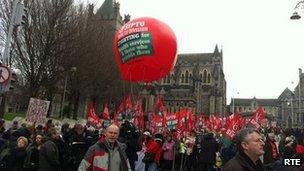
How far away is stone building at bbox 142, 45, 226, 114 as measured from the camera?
105875 millimetres

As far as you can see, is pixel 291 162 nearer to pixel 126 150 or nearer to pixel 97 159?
pixel 97 159

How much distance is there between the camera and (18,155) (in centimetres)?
1034

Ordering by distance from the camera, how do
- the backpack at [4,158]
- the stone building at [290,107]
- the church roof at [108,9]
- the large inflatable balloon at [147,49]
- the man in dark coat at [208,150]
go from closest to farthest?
the backpack at [4,158] < the large inflatable balloon at [147,49] < the man in dark coat at [208,150] < the church roof at [108,9] < the stone building at [290,107]

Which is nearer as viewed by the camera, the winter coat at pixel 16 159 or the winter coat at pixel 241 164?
the winter coat at pixel 241 164

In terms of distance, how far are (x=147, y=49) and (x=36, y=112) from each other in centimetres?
612

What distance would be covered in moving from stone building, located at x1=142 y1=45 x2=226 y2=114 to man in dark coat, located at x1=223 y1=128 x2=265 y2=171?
3749 inches

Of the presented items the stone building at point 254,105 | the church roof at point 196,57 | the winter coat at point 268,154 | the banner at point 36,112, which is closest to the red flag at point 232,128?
the winter coat at point 268,154

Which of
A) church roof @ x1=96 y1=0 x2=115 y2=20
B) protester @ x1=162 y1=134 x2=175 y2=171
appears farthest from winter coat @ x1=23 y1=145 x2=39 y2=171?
church roof @ x1=96 y1=0 x2=115 y2=20

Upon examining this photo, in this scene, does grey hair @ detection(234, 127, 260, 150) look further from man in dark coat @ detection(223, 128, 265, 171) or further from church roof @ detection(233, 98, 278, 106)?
church roof @ detection(233, 98, 278, 106)

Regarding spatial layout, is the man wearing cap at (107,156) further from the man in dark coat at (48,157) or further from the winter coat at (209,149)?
the winter coat at (209,149)

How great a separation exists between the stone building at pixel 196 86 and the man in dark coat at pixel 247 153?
312ft

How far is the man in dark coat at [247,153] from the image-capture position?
13.7ft

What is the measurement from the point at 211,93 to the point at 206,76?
6910mm

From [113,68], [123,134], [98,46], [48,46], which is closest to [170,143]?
[123,134]
